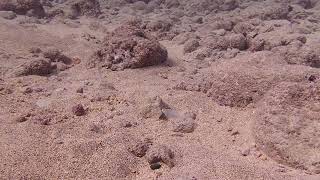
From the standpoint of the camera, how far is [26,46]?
8.42 m

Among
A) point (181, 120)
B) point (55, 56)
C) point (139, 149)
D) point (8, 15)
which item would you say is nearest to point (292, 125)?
point (181, 120)

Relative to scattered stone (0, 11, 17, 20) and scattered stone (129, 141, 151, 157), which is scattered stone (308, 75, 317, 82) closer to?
scattered stone (129, 141, 151, 157)

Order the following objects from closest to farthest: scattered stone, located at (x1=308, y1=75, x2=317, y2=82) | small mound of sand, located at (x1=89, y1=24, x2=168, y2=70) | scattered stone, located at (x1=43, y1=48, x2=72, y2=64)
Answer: scattered stone, located at (x1=308, y1=75, x2=317, y2=82)
small mound of sand, located at (x1=89, y1=24, x2=168, y2=70)
scattered stone, located at (x1=43, y1=48, x2=72, y2=64)

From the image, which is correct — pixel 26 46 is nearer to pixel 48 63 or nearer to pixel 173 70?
pixel 48 63

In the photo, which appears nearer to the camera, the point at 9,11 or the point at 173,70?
the point at 173,70

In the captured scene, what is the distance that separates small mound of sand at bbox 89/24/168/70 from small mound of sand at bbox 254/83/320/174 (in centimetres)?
300

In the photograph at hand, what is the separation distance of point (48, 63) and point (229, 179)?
4.62 m

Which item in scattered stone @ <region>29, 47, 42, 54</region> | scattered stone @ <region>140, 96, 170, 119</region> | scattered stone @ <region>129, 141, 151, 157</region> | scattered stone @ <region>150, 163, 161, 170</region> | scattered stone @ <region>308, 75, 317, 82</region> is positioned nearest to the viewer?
scattered stone @ <region>150, 163, 161, 170</region>

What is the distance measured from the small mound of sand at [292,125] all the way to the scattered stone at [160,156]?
1.10m

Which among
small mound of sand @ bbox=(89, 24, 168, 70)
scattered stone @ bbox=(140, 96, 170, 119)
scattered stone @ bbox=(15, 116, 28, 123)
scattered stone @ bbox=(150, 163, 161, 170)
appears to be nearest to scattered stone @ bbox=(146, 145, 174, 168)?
scattered stone @ bbox=(150, 163, 161, 170)

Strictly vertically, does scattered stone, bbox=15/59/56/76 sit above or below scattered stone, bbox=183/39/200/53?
above

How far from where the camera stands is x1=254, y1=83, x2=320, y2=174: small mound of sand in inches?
153

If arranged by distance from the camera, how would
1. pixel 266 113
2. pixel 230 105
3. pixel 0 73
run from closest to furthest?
1. pixel 266 113
2. pixel 230 105
3. pixel 0 73

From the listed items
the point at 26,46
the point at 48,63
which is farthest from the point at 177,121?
the point at 26,46
